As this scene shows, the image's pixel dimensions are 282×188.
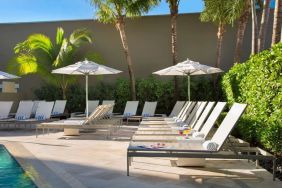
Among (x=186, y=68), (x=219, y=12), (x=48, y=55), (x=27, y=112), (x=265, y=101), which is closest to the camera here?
(x=265, y=101)

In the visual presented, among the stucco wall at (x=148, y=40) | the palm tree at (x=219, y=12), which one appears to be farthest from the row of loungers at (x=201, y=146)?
the stucco wall at (x=148, y=40)

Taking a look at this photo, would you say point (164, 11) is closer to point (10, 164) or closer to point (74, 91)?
point (74, 91)

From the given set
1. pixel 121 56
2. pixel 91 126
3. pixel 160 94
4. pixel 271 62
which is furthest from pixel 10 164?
pixel 121 56

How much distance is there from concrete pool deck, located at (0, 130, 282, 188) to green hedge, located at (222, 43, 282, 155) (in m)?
0.64

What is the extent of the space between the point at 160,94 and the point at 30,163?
36.9 ft

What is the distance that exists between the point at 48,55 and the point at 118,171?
13.5m

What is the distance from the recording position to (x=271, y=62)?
290 inches

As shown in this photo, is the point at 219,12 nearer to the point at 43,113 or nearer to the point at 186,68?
the point at 186,68

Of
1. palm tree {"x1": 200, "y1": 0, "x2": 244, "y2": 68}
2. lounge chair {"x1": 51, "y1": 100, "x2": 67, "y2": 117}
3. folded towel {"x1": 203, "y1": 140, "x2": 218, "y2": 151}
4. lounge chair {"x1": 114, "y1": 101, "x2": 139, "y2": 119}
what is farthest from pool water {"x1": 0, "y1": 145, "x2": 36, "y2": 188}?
palm tree {"x1": 200, "y1": 0, "x2": 244, "y2": 68}

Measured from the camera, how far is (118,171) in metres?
6.90

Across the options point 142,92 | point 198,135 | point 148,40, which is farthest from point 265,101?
point 148,40

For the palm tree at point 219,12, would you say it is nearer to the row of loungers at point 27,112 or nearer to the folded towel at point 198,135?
the row of loungers at point 27,112

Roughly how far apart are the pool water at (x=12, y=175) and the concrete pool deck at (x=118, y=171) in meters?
0.17

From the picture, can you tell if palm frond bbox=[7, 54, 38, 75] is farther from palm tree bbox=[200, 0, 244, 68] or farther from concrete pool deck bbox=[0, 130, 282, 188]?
concrete pool deck bbox=[0, 130, 282, 188]
